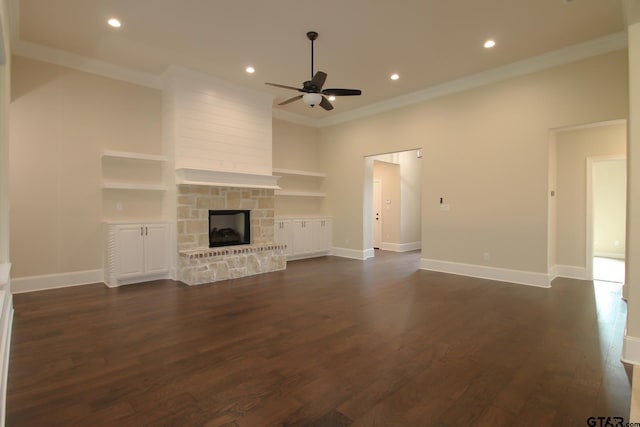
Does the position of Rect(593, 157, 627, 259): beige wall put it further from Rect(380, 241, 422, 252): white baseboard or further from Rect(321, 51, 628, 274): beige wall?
Rect(321, 51, 628, 274): beige wall

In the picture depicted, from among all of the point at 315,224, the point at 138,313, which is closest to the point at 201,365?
the point at 138,313

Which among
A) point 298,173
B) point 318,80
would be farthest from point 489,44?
point 298,173

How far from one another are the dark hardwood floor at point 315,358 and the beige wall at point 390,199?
4588 mm

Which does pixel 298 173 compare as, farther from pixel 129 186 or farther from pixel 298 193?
pixel 129 186

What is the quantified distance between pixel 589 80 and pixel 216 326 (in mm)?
5824

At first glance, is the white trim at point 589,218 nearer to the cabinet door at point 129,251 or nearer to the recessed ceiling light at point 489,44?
the recessed ceiling light at point 489,44

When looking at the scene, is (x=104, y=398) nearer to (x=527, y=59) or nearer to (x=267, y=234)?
(x=267, y=234)

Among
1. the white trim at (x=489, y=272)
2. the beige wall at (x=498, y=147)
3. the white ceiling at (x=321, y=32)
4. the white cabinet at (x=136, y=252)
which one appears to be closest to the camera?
the white ceiling at (x=321, y=32)

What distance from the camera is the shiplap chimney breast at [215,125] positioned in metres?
5.29

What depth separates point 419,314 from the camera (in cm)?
Result: 362

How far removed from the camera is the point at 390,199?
364 inches

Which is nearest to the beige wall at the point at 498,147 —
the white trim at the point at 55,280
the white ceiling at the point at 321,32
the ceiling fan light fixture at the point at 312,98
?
the white ceiling at the point at 321,32

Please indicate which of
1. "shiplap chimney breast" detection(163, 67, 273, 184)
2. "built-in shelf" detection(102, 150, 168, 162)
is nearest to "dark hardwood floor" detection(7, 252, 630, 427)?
"built-in shelf" detection(102, 150, 168, 162)

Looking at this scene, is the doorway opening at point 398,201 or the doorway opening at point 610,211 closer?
the doorway opening at point 610,211
